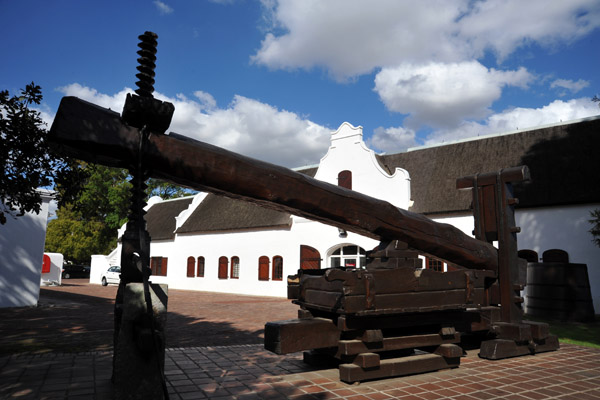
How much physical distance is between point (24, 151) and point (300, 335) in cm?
353

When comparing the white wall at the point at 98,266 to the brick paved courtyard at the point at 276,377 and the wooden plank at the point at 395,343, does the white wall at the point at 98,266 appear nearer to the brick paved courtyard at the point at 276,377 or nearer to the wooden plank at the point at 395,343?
the brick paved courtyard at the point at 276,377

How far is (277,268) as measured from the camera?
20766 millimetres

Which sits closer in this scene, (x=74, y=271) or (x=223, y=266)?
(x=223, y=266)

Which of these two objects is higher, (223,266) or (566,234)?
(566,234)

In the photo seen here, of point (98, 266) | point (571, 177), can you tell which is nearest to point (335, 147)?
point (571, 177)

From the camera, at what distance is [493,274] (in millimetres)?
6055

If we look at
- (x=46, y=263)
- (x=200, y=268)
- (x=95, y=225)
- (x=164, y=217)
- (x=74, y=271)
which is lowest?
(x=74, y=271)

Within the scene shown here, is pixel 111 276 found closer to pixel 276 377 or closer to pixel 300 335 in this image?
pixel 276 377

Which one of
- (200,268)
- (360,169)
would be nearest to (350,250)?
(360,169)

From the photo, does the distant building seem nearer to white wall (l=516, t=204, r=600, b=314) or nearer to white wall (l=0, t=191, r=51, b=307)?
white wall (l=516, t=204, r=600, b=314)

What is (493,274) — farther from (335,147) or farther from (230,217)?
(230,217)

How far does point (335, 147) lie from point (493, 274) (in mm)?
14120

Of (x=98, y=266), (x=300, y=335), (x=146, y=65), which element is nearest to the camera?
(x=146, y=65)

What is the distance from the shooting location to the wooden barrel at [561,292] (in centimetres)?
1033
